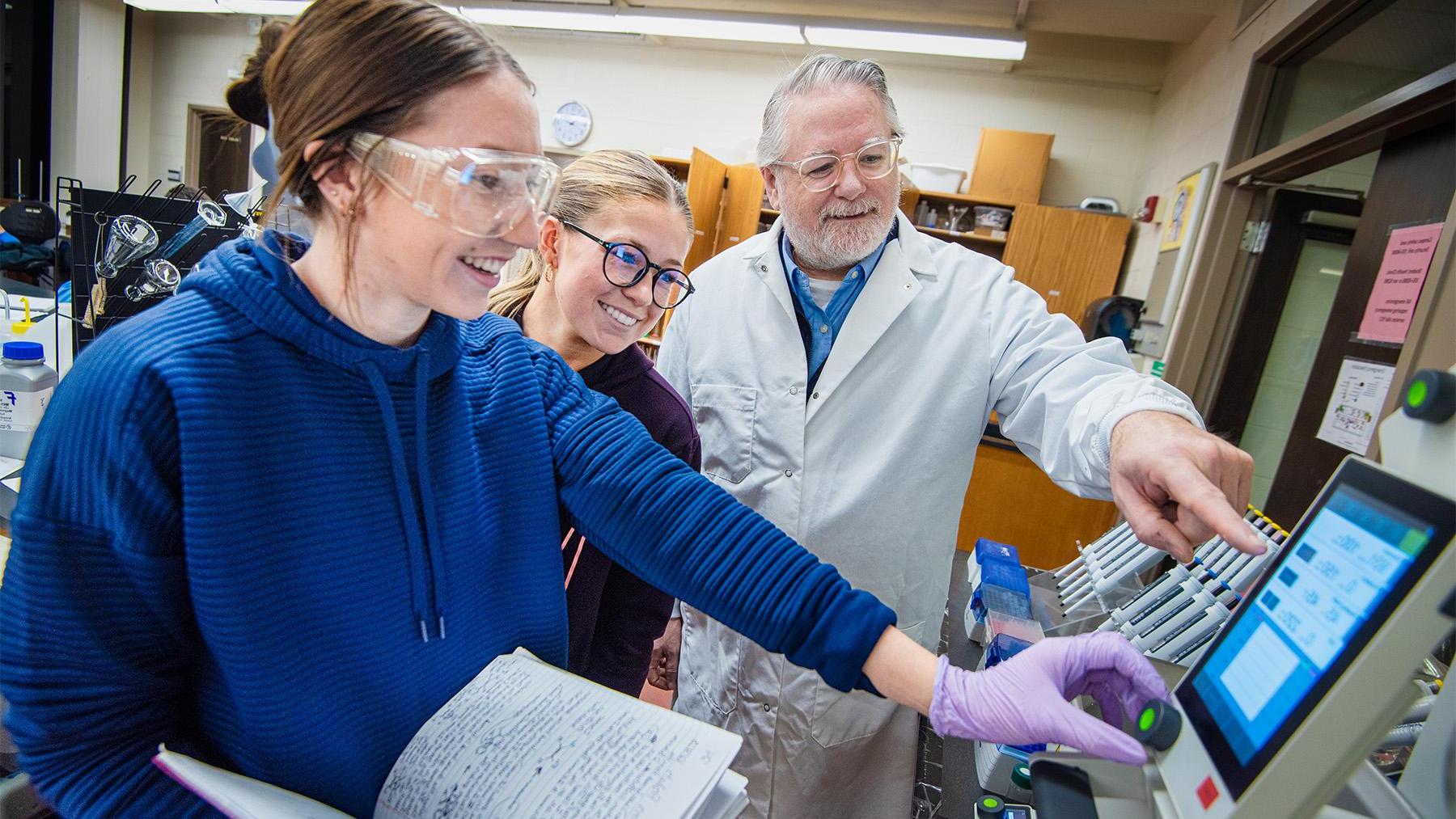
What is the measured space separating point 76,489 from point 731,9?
4872 millimetres

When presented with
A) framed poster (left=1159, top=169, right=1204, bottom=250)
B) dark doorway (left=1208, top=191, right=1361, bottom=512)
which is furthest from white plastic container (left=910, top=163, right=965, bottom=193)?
dark doorway (left=1208, top=191, right=1361, bottom=512)

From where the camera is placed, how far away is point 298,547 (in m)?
0.60

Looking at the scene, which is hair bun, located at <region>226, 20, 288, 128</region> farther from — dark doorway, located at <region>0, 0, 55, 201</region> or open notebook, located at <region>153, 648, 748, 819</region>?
dark doorway, located at <region>0, 0, 55, 201</region>

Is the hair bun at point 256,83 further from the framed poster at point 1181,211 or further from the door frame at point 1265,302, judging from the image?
the framed poster at point 1181,211

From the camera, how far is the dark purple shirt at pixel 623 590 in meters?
1.12

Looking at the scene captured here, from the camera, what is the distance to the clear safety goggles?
24.0 inches

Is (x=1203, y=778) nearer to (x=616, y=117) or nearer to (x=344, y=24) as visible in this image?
(x=344, y=24)

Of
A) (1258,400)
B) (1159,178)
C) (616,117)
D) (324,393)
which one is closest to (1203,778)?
(324,393)

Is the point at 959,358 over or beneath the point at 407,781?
over

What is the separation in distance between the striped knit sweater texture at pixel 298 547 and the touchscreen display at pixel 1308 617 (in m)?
0.29

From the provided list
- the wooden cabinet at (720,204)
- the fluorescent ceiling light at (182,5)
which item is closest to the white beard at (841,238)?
the wooden cabinet at (720,204)

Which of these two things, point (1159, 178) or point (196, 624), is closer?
point (196, 624)

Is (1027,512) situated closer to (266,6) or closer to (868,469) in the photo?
(868,469)

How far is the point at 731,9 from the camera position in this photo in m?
4.52
